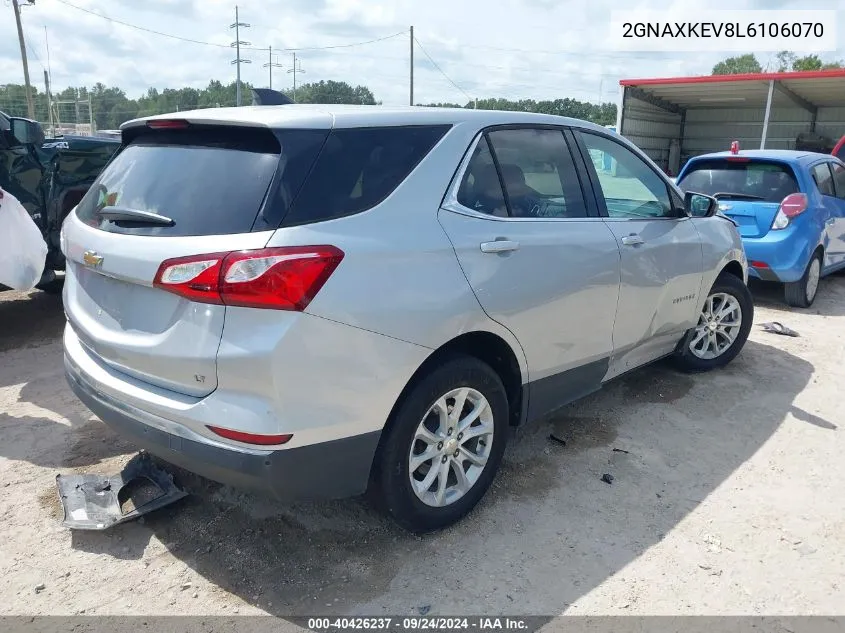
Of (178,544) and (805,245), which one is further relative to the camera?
(805,245)

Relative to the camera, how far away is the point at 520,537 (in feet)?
10.0

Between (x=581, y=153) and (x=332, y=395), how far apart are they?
2.15 m

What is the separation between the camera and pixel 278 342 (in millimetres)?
2281

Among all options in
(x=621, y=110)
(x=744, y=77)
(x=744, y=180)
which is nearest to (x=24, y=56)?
(x=621, y=110)

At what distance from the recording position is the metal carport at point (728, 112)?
52.5ft

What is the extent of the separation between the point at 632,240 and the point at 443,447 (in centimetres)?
172

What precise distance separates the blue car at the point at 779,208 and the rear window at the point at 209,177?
5.55m

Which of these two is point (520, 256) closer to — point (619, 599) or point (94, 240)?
point (619, 599)

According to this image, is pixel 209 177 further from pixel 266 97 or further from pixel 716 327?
pixel 716 327

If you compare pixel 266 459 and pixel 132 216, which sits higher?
pixel 132 216

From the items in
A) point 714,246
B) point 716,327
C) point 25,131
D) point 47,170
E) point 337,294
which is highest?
point 25,131

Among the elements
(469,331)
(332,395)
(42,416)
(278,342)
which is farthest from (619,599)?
(42,416)

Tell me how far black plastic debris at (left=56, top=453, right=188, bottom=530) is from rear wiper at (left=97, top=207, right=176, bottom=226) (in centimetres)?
127

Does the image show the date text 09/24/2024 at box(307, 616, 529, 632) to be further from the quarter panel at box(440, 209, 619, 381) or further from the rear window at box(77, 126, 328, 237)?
the rear window at box(77, 126, 328, 237)
